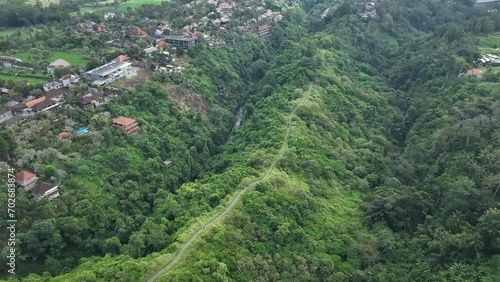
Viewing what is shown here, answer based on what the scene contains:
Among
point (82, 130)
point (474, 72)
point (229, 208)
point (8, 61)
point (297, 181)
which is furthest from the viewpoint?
point (8, 61)

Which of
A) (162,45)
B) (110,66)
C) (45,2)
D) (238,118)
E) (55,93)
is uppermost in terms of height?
(55,93)

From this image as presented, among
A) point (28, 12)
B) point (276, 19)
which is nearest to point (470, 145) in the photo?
point (276, 19)

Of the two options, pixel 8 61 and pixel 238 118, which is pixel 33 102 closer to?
pixel 8 61

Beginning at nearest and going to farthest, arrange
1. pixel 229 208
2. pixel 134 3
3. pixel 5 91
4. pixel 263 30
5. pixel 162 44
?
pixel 229 208 → pixel 5 91 → pixel 162 44 → pixel 263 30 → pixel 134 3

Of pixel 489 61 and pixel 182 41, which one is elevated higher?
pixel 489 61

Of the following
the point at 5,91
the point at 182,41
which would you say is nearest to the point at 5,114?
the point at 5,91

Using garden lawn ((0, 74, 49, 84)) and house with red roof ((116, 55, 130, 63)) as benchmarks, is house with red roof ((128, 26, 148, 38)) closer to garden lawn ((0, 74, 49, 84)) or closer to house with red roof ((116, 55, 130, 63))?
house with red roof ((116, 55, 130, 63))

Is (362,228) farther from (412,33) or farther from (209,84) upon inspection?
(412,33)
